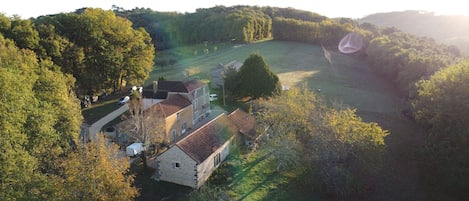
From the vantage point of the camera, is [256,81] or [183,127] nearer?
[183,127]

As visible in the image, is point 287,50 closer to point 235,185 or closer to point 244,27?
point 244,27

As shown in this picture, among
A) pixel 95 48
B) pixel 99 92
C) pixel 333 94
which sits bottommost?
pixel 333 94

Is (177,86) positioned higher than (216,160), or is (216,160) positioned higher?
(177,86)

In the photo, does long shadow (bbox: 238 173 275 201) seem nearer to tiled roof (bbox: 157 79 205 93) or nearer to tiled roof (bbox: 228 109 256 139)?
tiled roof (bbox: 228 109 256 139)

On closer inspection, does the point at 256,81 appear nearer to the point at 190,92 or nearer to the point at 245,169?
the point at 190,92

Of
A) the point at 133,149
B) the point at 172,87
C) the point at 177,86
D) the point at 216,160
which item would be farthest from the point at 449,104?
the point at 172,87

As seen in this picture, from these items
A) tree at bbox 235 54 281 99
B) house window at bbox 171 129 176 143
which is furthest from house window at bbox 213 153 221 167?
tree at bbox 235 54 281 99

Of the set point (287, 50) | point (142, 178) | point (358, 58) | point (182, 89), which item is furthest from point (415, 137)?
point (287, 50)
